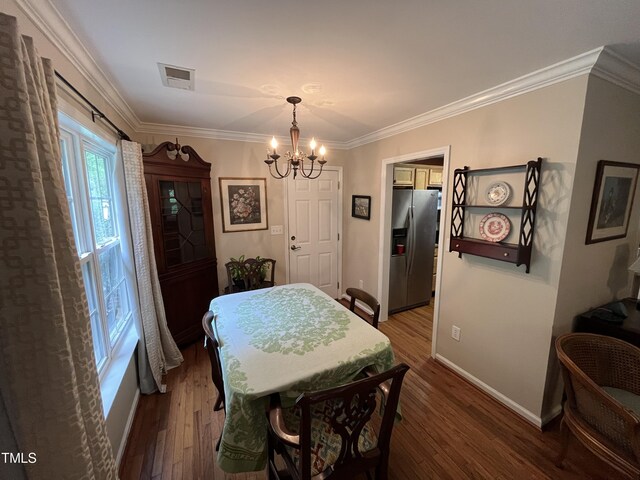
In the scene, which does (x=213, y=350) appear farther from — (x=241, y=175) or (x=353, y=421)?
(x=241, y=175)

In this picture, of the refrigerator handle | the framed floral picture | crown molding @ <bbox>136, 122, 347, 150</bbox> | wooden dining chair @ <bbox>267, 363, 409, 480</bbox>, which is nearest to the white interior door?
the framed floral picture

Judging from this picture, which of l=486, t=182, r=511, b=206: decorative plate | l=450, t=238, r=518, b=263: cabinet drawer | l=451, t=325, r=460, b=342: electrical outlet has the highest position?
l=486, t=182, r=511, b=206: decorative plate

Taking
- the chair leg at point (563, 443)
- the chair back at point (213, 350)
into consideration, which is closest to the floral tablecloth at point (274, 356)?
the chair back at point (213, 350)

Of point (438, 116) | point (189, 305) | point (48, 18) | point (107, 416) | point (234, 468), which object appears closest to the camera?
point (48, 18)

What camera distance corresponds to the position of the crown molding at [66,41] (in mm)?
1002

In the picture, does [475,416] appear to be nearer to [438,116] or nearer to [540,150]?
[540,150]

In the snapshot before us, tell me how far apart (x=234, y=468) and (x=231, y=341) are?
1.88 feet

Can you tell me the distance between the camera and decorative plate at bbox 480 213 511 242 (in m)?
1.88

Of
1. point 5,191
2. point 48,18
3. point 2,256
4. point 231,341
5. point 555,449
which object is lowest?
point 555,449

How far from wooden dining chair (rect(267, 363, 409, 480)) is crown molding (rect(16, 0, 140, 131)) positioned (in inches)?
69.7

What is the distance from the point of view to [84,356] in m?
0.88

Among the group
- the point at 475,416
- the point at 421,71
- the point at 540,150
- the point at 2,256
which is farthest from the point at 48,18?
the point at 475,416

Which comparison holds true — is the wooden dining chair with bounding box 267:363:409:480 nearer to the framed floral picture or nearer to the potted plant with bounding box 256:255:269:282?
the potted plant with bounding box 256:255:269:282

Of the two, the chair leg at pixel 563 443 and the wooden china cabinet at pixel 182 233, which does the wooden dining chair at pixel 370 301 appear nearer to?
the chair leg at pixel 563 443
